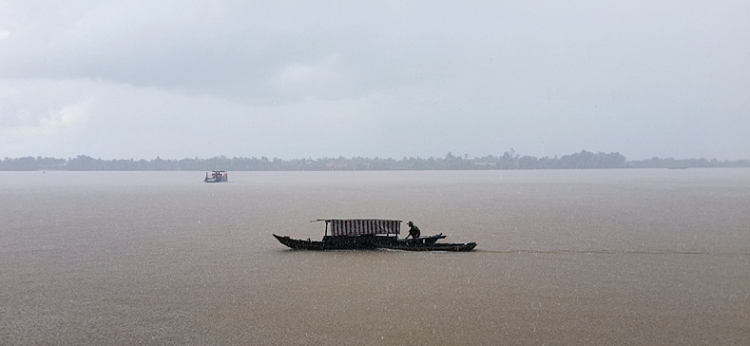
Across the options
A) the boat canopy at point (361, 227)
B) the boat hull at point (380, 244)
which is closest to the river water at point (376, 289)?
the boat hull at point (380, 244)

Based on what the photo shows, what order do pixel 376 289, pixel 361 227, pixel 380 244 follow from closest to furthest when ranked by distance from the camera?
pixel 376 289
pixel 361 227
pixel 380 244

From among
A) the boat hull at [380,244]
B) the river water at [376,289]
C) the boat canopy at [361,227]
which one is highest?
the boat canopy at [361,227]

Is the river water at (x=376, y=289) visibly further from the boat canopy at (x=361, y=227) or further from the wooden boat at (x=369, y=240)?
the boat canopy at (x=361, y=227)

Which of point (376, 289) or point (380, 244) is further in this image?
point (380, 244)

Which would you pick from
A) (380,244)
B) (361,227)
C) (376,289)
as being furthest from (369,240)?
(376,289)

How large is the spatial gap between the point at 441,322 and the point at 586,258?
47.6 ft

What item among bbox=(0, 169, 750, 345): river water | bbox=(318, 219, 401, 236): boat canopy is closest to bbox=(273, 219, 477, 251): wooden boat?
bbox=(318, 219, 401, 236): boat canopy

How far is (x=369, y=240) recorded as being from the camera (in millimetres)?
31703

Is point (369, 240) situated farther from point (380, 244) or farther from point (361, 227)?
point (361, 227)

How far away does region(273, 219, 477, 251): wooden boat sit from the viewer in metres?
31.2

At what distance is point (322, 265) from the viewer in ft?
91.0

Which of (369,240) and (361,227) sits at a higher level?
(361,227)

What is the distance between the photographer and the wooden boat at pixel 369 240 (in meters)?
31.2

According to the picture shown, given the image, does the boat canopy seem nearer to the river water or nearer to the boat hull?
the boat hull
